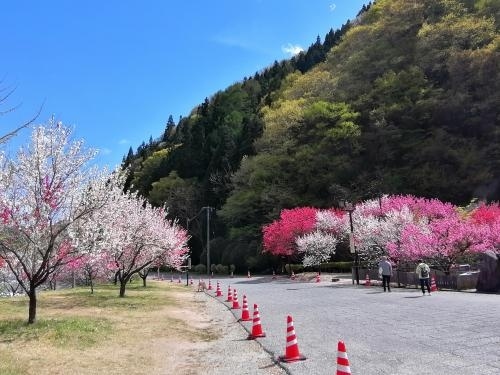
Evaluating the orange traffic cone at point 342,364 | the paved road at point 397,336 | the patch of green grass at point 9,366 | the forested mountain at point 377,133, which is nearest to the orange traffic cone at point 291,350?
the paved road at point 397,336

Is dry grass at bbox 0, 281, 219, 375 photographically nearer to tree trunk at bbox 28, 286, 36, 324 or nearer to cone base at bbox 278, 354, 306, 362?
tree trunk at bbox 28, 286, 36, 324

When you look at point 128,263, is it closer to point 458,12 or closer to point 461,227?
point 461,227

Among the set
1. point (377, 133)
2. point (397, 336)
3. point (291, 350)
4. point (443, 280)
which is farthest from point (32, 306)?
point (377, 133)

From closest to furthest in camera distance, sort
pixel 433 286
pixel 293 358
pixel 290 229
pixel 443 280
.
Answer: pixel 293 358
pixel 433 286
pixel 443 280
pixel 290 229

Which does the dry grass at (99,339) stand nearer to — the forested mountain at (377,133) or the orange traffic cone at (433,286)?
the orange traffic cone at (433,286)

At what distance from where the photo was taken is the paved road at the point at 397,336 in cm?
773

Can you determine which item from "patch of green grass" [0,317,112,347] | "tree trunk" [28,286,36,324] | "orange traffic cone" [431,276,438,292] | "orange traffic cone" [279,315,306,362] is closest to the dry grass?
"patch of green grass" [0,317,112,347]

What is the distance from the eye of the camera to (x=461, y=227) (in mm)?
27172

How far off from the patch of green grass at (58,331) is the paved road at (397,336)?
4.44 m

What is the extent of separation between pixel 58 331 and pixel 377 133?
47.7 m

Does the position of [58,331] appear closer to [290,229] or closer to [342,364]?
[342,364]

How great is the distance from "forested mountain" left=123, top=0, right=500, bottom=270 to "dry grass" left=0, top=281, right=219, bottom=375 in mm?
35755

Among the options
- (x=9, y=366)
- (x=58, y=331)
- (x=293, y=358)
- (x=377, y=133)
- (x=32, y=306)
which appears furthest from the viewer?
(x=377, y=133)

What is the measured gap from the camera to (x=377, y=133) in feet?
181
